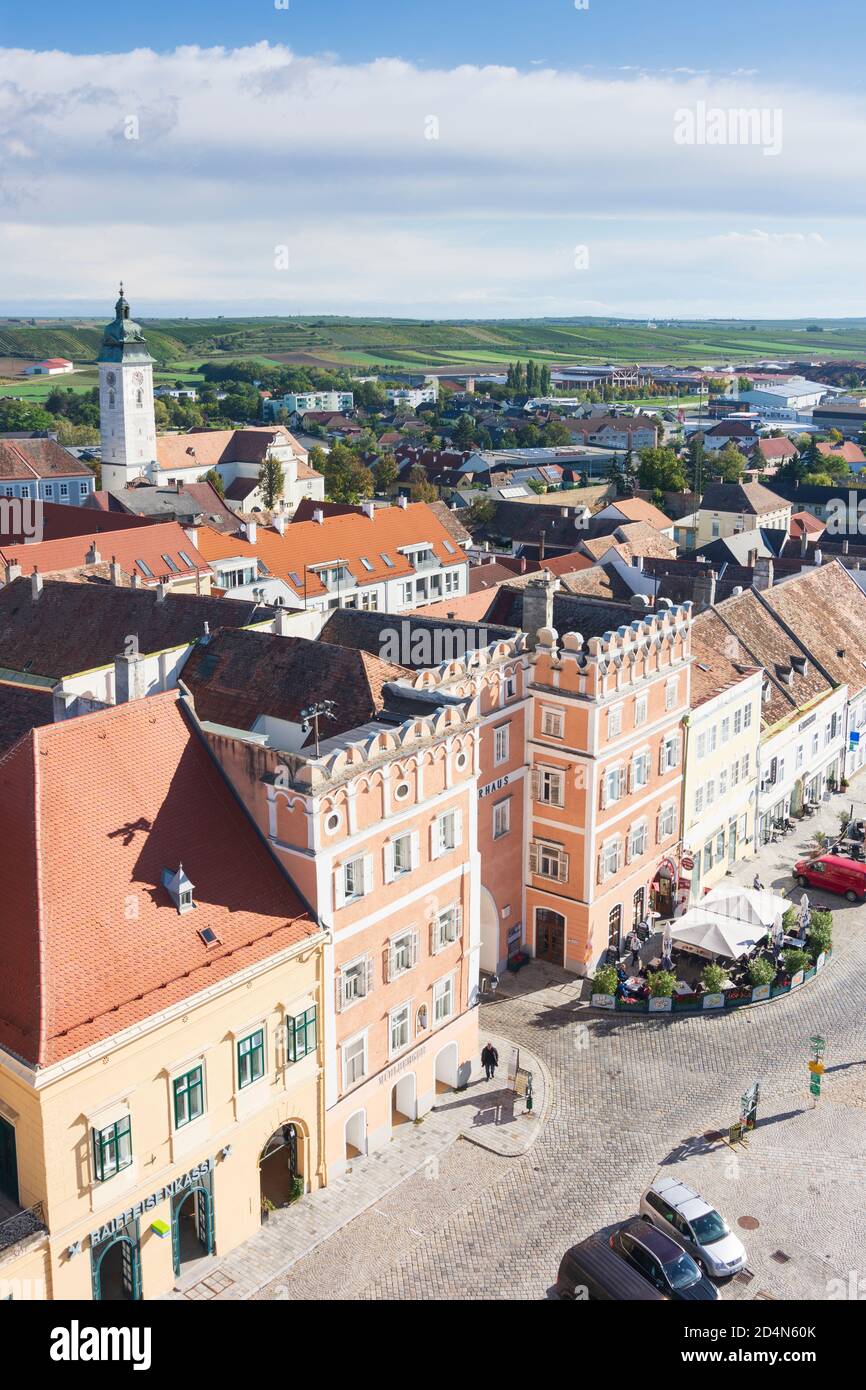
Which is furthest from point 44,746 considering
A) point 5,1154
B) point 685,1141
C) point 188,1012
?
point 685,1141

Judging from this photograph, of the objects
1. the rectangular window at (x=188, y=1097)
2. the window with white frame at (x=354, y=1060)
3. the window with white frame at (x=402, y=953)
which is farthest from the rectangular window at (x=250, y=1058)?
the window with white frame at (x=402, y=953)

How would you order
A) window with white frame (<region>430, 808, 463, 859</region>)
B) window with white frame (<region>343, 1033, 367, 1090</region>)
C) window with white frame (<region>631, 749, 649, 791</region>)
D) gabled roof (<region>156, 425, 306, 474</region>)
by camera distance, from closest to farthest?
window with white frame (<region>343, 1033, 367, 1090</region>), window with white frame (<region>430, 808, 463, 859</region>), window with white frame (<region>631, 749, 649, 791</region>), gabled roof (<region>156, 425, 306, 474</region>)

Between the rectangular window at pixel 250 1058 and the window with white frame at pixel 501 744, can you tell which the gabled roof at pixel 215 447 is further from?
the rectangular window at pixel 250 1058

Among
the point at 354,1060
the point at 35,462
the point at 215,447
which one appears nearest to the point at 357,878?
the point at 354,1060

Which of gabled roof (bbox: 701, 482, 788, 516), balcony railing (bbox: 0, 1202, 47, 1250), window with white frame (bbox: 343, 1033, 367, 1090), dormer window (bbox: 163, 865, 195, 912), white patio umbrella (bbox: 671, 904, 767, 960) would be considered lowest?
white patio umbrella (bbox: 671, 904, 767, 960)

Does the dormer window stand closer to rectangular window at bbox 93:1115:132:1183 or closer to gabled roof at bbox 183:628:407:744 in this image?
rectangular window at bbox 93:1115:132:1183

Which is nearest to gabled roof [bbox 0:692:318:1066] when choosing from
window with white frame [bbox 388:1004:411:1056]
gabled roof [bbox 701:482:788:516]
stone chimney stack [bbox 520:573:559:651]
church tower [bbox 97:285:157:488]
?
window with white frame [bbox 388:1004:411:1056]
